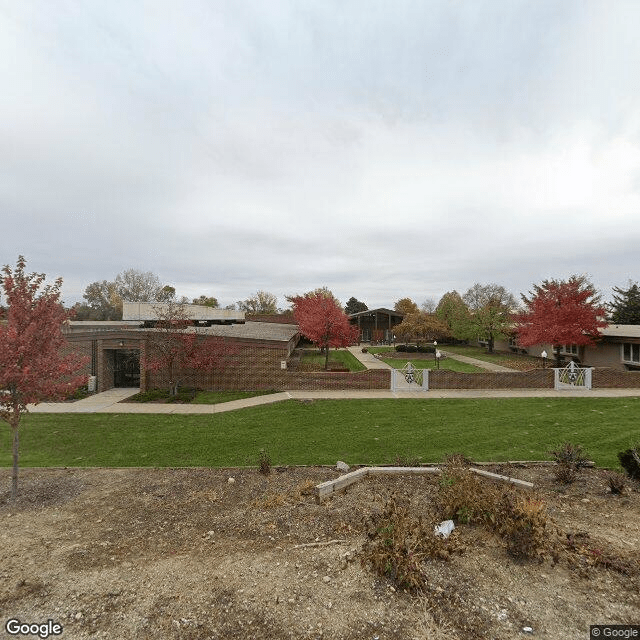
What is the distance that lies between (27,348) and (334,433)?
8389 mm

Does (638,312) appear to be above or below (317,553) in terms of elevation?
above

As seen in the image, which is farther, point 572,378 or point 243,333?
point 243,333

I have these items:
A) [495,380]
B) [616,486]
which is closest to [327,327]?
[495,380]

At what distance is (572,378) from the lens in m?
19.9

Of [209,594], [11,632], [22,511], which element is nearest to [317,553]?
[209,594]

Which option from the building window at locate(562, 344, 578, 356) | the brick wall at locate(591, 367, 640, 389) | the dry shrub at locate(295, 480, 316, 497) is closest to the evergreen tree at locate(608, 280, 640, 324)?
the building window at locate(562, 344, 578, 356)

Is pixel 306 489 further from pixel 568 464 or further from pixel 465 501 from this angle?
pixel 568 464

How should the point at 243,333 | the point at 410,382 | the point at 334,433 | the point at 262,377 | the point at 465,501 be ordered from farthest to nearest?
the point at 243,333 < the point at 262,377 < the point at 410,382 < the point at 334,433 < the point at 465,501

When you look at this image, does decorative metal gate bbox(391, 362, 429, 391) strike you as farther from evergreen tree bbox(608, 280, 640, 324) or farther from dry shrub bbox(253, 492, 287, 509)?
evergreen tree bbox(608, 280, 640, 324)

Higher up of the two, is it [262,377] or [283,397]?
[262,377]

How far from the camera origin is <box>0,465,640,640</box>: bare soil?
414cm

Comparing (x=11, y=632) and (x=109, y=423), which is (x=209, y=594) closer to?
(x=11, y=632)

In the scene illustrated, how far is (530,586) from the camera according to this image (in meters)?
4.70

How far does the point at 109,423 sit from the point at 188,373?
6.79 metres
